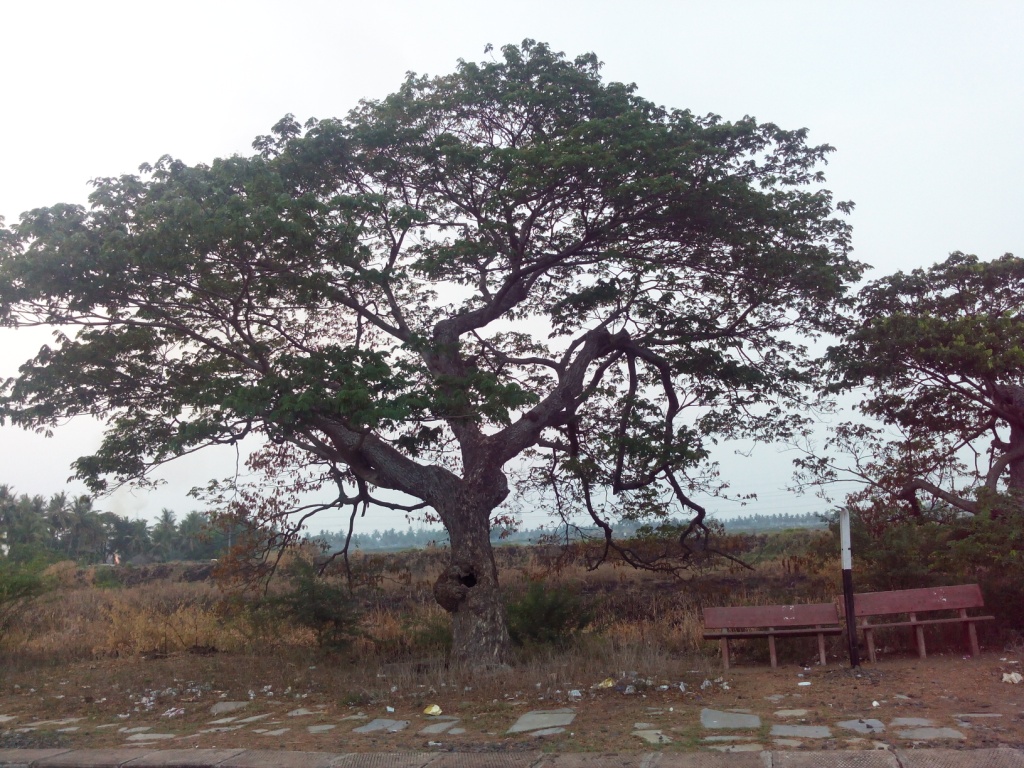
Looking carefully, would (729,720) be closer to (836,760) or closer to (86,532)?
(836,760)

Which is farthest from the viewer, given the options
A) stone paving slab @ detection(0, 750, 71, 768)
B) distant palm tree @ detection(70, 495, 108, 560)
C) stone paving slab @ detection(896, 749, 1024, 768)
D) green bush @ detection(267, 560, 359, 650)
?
distant palm tree @ detection(70, 495, 108, 560)

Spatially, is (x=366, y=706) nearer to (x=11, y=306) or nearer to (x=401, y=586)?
(x=11, y=306)

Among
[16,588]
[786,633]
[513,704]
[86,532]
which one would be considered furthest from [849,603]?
[86,532]

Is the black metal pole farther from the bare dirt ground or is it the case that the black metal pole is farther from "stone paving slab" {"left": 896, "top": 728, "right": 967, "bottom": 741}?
"stone paving slab" {"left": 896, "top": 728, "right": 967, "bottom": 741}

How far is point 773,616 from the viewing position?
9.71 metres

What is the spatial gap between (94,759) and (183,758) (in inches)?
33.3

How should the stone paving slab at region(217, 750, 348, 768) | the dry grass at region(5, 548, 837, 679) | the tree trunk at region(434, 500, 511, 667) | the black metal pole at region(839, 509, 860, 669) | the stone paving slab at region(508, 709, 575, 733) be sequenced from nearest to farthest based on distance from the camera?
the stone paving slab at region(217, 750, 348, 768), the stone paving slab at region(508, 709, 575, 733), the black metal pole at region(839, 509, 860, 669), the tree trunk at region(434, 500, 511, 667), the dry grass at region(5, 548, 837, 679)

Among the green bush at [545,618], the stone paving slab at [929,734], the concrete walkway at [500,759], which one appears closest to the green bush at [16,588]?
the concrete walkway at [500,759]

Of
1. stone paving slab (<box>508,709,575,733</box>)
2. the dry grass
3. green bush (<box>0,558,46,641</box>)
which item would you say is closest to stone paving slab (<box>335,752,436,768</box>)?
stone paving slab (<box>508,709,575,733</box>)

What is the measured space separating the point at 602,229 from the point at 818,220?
3190 millimetres

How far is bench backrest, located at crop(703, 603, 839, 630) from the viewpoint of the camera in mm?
9648

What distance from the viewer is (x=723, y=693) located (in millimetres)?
8391

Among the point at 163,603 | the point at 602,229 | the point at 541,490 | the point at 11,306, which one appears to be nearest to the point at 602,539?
the point at 541,490

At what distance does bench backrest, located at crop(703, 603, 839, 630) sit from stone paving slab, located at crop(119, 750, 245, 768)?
545 centimetres
